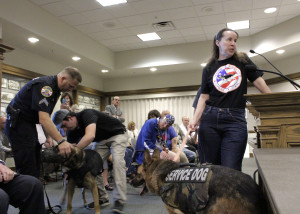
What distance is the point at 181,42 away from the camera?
808 cm

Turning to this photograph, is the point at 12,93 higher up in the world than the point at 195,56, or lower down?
lower down

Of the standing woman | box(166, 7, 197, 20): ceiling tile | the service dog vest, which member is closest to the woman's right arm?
the standing woman

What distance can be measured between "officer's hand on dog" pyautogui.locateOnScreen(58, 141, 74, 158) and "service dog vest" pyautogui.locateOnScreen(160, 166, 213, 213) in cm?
122

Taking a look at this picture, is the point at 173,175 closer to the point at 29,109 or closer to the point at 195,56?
the point at 29,109

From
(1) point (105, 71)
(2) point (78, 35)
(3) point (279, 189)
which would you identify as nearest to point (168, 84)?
(1) point (105, 71)

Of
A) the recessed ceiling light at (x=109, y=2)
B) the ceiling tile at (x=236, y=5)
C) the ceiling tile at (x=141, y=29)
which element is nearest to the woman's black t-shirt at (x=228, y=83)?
the recessed ceiling light at (x=109, y=2)

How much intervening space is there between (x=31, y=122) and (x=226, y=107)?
1.57 metres

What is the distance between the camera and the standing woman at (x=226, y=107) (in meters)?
1.68

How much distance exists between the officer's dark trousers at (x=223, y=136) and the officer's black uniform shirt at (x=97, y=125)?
1325mm

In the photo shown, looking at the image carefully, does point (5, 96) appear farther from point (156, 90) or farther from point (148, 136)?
point (156, 90)

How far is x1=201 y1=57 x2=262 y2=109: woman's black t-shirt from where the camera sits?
1752 millimetres

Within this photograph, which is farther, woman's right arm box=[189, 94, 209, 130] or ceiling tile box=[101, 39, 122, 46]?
ceiling tile box=[101, 39, 122, 46]

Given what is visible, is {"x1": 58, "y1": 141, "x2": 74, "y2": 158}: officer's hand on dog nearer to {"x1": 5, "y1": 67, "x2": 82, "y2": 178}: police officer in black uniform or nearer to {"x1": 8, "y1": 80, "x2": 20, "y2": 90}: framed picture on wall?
{"x1": 5, "y1": 67, "x2": 82, "y2": 178}: police officer in black uniform

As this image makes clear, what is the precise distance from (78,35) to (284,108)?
20.2ft
